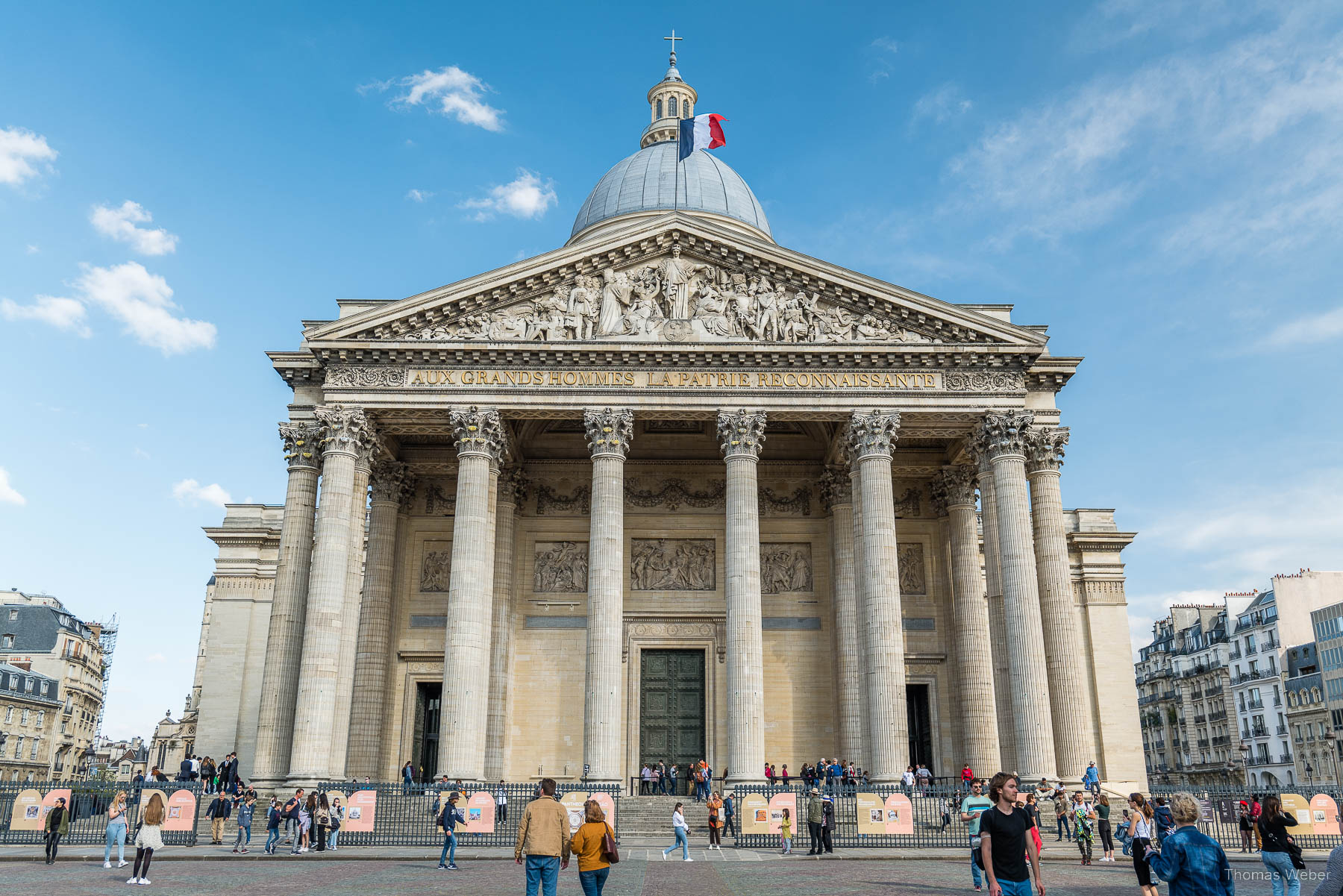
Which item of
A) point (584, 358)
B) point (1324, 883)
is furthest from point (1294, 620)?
point (1324, 883)

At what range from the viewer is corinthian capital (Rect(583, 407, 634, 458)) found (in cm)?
3103

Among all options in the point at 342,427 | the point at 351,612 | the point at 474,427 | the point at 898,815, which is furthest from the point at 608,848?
the point at 342,427

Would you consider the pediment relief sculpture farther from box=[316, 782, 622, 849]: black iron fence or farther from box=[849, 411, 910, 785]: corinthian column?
box=[316, 782, 622, 849]: black iron fence

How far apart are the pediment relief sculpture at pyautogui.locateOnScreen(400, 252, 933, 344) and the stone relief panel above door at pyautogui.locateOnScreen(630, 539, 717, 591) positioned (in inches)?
362

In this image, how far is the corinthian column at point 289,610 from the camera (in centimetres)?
2934

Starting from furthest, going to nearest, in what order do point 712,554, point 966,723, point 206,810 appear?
point 712,554
point 966,723
point 206,810

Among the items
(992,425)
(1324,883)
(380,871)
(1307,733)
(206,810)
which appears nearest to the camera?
(1324,883)

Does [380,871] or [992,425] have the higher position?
[992,425]

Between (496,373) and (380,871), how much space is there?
53.1 ft

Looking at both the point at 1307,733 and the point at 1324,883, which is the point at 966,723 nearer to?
the point at 1324,883

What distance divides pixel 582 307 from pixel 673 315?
110 inches

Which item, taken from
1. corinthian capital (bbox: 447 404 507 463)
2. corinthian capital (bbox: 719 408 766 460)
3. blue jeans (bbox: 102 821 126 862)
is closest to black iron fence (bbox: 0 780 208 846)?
blue jeans (bbox: 102 821 126 862)

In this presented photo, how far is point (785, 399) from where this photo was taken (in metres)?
31.2

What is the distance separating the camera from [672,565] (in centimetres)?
3741
